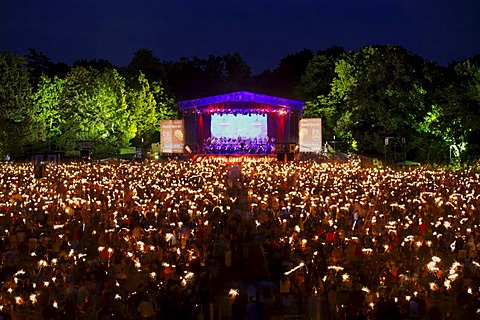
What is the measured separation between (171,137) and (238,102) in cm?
609

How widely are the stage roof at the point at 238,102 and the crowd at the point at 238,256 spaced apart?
30.5 metres

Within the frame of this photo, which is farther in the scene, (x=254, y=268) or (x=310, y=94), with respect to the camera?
(x=310, y=94)

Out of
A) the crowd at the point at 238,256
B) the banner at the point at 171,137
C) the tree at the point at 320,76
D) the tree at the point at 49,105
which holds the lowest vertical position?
Result: the crowd at the point at 238,256

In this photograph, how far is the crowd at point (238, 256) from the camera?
7.76 meters

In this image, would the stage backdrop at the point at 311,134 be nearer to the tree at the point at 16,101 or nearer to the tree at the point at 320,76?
the tree at the point at 320,76

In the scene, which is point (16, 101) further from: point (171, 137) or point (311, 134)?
point (311, 134)

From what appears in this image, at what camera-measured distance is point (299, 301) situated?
862cm

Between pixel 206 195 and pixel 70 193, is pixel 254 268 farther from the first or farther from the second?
pixel 70 193

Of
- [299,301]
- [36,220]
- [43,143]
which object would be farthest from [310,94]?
[299,301]

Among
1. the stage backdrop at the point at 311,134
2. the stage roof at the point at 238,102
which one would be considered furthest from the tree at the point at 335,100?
the stage backdrop at the point at 311,134

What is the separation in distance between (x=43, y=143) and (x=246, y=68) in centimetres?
4966

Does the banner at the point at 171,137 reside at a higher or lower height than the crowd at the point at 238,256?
higher

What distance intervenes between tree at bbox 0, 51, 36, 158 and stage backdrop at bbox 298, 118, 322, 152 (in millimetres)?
17731

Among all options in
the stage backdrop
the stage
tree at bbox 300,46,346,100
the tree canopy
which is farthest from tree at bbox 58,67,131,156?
tree at bbox 300,46,346,100
